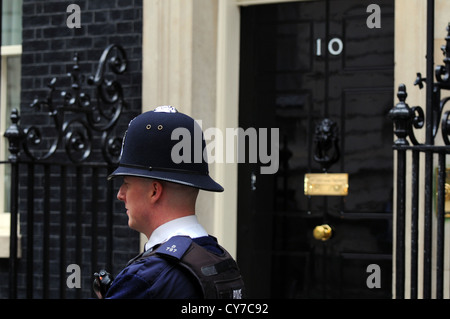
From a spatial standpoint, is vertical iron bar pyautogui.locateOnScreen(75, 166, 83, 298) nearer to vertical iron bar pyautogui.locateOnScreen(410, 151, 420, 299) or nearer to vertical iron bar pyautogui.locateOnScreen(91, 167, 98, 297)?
vertical iron bar pyautogui.locateOnScreen(91, 167, 98, 297)

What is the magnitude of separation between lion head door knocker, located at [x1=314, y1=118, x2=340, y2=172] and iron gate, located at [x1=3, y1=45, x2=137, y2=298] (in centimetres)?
134

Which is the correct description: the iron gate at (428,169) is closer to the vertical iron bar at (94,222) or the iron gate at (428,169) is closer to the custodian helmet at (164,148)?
the custodian helmet at (164,148)

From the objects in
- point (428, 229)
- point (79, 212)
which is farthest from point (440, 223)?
point (79, 212)

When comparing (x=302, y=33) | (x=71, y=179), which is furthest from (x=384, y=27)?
(x=71, y=179)

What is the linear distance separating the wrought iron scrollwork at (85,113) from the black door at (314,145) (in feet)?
2.97

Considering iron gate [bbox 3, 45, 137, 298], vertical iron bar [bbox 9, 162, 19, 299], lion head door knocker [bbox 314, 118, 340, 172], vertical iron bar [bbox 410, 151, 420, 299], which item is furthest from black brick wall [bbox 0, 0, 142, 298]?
vertical iron bar [bbox 410, 151, 420, 299]

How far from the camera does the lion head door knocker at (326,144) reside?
18.3ft

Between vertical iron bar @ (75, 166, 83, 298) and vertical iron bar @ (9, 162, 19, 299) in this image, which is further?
vertical iron bar @ (75, 166, 83, 298)

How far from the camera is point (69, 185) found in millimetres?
6016

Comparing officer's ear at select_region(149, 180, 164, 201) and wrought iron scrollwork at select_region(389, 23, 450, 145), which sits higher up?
wrought iron scrollwork at select_region(389, 23, 450, 145)

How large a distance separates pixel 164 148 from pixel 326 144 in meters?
3.36

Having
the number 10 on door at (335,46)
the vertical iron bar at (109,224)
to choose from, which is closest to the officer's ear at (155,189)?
the vertical iron bar at (109,224)

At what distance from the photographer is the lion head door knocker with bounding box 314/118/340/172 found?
5.59 meters
